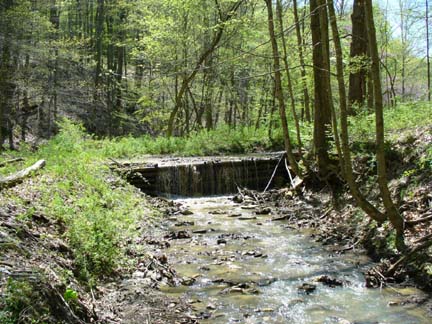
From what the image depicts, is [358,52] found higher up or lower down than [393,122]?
higher up

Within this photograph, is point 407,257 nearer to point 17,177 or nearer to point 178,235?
point 178,235

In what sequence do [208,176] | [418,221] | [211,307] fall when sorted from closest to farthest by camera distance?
[211,307], [418,221], [208,176]

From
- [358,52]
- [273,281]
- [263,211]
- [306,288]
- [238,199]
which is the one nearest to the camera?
[306,288]

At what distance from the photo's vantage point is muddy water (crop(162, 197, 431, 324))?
200 inches

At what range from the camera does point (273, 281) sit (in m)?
6.21

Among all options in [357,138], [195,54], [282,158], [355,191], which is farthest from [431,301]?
[195,54]

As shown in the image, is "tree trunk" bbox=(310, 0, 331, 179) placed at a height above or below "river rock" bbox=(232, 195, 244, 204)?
above

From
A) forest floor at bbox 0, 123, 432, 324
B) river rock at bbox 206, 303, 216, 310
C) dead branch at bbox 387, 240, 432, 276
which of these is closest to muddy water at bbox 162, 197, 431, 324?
river rock at bbox 206, 303, 216, 310

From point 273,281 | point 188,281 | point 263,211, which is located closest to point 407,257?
point 273,281

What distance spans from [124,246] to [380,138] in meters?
4.17

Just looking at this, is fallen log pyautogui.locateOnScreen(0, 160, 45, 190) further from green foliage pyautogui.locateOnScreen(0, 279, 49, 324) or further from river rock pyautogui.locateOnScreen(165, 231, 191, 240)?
green foliage pyautogui.locateOnScreen(0, 279, 49, 324)

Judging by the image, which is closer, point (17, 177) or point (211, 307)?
point (211, 307)

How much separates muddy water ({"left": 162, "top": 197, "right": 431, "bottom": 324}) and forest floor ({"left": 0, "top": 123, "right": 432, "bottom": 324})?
311 mm

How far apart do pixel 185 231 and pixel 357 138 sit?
15.3ft
